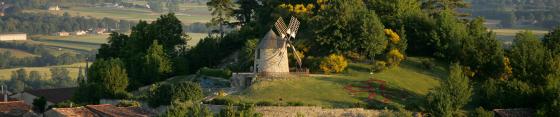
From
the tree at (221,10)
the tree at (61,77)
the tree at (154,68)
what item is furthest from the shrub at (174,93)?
the tree at (61,77)

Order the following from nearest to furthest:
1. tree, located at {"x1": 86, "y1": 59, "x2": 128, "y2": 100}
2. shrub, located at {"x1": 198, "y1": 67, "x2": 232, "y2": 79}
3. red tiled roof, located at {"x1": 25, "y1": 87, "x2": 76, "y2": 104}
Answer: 1. shrub, located at {"x1": 198, "y1": 67, "x2": 232, "y2": 79}
2. tree, located at {"x1": 86, "y1": 59, "x2": 128, "y2": 100}
3. red tiled roof, located at {"x1": 25, "y1": 87, "x2": 76, "y2": 104}

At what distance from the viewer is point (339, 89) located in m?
73.8

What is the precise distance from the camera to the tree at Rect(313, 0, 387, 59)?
81.2 metres

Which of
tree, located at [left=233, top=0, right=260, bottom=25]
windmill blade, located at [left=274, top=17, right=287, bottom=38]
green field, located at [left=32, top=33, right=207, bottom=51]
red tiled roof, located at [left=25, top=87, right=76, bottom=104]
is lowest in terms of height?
red tiled roof, located at [left=25, top=87, right=76, bottom=104]

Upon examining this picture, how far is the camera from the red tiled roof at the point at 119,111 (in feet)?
234

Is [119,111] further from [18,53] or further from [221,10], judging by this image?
[18,53]

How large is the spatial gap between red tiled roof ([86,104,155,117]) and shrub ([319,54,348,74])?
1329 centimetres

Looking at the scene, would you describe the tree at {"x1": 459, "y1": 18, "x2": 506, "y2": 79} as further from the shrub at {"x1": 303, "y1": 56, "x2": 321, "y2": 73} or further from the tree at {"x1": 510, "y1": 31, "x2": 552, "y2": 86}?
the shrub at {"x1": 303, "y1": 56, "x2": 321, "y2": 73}

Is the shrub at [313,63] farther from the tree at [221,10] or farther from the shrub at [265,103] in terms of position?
the tree at [221,10]

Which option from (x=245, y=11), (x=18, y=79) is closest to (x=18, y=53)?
(x=18, y=79)

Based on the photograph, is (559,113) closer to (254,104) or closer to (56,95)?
(254,104)

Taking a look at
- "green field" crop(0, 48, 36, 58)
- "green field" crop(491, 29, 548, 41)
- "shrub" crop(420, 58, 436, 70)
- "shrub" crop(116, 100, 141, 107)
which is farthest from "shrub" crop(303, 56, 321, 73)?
"green field" crop(0, 48, 36, 58)

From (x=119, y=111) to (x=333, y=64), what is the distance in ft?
51.8

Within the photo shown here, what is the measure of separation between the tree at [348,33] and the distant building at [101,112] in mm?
15415
